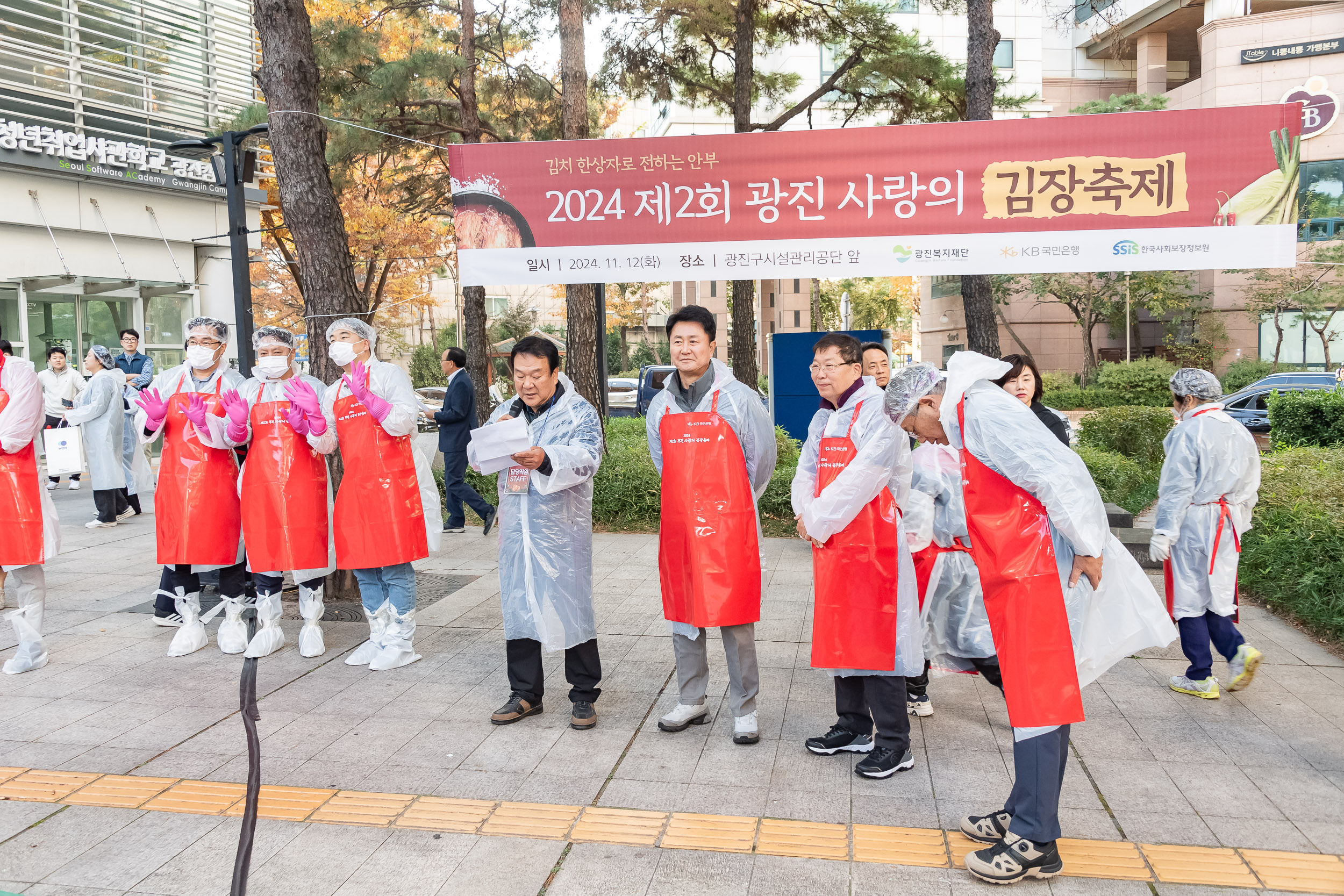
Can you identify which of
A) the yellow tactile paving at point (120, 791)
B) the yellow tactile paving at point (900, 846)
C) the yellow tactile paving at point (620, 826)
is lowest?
the yellow tactile paving at point (900, 846)

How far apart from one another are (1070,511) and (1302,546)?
14.7 ft

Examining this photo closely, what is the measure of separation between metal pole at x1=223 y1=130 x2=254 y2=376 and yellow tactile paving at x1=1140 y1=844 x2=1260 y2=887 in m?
6.14

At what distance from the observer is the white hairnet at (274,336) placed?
5328 mm

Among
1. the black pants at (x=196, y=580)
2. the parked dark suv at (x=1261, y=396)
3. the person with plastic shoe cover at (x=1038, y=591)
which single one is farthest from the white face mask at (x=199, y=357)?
the parked dark suv at (x=1261, y=396)

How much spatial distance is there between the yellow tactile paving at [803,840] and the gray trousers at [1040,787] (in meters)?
0.56

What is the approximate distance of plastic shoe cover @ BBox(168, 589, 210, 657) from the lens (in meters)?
5.53

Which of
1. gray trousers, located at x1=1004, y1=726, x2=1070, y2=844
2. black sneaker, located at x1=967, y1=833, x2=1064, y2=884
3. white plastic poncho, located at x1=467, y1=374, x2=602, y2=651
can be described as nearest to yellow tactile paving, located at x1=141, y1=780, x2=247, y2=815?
white plastic poncho, located at x1=467, y1=374, x2=602, y2=651

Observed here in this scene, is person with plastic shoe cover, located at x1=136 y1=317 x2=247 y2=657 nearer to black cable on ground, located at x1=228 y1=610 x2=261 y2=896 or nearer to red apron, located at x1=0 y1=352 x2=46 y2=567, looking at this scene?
red apron, located at x1=0 y1=352 x2=46 y2=567

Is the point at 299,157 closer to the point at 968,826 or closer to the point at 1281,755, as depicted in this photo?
the point at 968,826

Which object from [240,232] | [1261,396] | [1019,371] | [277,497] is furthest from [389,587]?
[1261,396]

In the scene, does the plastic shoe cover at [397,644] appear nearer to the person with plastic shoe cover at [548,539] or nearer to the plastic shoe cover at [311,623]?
the plastic shoe cover at [311,623]

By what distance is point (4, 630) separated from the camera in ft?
20.0

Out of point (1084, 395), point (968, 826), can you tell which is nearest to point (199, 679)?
point (968, 826)

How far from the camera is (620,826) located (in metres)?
3.43
